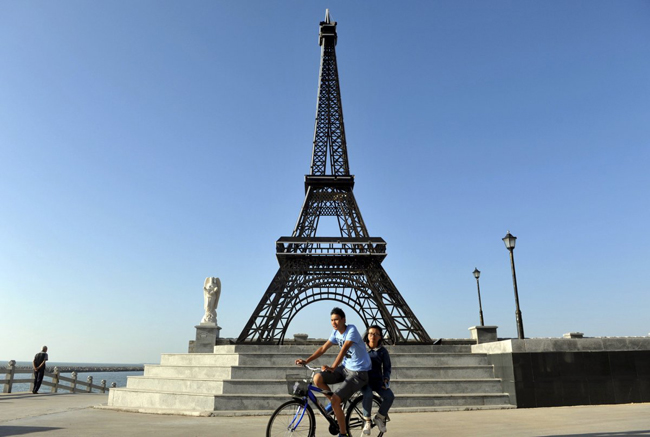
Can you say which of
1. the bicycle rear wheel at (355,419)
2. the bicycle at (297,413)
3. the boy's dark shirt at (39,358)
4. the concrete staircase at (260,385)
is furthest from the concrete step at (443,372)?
the boy's dark shirt at (39,358)

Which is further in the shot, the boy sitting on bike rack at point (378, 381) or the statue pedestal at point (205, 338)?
the statue pedestal at point (205, 338)

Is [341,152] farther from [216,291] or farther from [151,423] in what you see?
[151,423]

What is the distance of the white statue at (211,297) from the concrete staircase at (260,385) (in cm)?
366

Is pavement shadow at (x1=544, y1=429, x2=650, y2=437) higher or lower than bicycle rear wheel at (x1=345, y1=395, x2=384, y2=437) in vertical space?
lower

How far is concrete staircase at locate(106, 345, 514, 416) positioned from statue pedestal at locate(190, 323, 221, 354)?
309cm

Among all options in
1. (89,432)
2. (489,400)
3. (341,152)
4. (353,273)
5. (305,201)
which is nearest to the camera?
(89,432)

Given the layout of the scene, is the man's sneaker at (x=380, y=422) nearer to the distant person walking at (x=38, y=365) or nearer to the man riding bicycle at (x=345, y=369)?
the man riding bicycle at (x=345, y=369)

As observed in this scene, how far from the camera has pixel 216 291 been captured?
18172mm

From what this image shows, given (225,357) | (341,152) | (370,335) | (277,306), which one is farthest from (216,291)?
(341,152)

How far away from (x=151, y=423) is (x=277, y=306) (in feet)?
53.1

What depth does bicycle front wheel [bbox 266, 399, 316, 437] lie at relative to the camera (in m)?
6.09

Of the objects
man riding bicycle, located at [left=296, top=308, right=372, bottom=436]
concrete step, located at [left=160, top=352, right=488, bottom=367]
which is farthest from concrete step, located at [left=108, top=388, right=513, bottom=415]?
man riding bicycle, located at [left=296, top=308, right=372, bottom=436]

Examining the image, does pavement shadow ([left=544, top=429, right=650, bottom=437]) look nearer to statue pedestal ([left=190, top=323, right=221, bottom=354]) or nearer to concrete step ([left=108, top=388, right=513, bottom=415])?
concrete step ([left=108, top=388, right=513, bottom=415])

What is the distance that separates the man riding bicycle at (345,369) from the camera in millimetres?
5934
